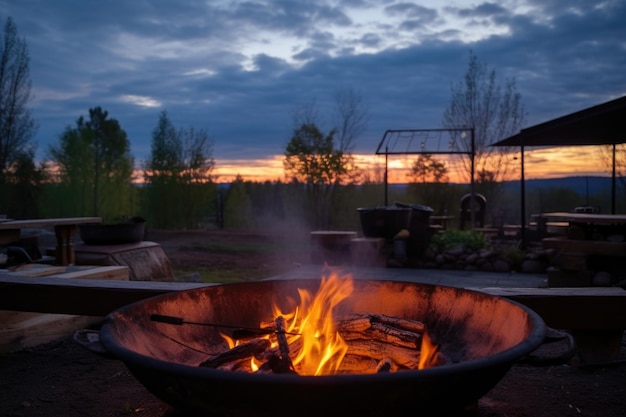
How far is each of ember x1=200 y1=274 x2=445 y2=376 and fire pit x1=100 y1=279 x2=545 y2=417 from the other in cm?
11

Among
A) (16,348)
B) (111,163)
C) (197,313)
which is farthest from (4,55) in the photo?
(197,313)

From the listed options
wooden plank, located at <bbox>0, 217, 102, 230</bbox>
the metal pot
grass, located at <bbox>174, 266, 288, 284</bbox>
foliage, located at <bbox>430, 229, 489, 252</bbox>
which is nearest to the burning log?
wooden plank, located at <bbox>0, 217, 102, 230</bbox>

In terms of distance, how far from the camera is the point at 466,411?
1545 millimetres

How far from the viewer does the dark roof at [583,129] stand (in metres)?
5.55

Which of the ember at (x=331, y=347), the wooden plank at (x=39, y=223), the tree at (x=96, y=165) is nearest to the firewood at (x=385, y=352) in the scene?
the ember at (x=331, y=347)

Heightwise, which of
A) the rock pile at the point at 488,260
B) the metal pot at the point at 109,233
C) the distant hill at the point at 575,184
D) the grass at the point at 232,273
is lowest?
the grass at the point at 232,273

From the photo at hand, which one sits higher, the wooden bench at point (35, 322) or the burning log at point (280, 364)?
the burning log at point (280, 364)

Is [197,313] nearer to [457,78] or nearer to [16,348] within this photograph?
[16,348]

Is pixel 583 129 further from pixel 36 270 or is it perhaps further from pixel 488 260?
pixel 36 270

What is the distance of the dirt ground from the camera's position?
6.43ft

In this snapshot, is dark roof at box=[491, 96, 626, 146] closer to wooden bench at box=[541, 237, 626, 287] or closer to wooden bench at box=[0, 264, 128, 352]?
wooden bench at box=[541, 237, 626, 287]

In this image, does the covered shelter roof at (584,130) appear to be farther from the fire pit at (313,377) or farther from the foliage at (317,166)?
the foliage at (317,166)

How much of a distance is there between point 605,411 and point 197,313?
66.9 inches

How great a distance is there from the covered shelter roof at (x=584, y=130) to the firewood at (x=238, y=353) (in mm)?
5188
